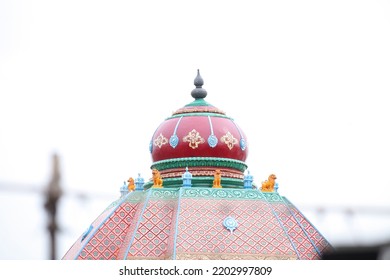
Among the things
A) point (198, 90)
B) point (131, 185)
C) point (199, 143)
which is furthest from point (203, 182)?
point (198, 90)

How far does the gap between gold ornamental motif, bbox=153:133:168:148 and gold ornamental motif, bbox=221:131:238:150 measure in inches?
101

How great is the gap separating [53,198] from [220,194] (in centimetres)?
2310

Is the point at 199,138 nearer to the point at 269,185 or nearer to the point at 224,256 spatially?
the point at 269,185

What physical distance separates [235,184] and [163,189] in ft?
12.5

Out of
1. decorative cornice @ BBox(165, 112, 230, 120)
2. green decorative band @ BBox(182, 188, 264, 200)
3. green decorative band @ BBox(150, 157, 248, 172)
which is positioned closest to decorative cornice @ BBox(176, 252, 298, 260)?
green decorative band @ BBox(182, 188, 264, 200)

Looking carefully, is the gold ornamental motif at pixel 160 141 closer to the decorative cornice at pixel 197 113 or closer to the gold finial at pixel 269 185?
the decorative cornice at pixel 197 113

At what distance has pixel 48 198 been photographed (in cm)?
1191

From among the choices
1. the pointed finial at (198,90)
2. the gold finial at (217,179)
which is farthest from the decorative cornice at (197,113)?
the gold finial at (217,179)

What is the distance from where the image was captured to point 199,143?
3759 cm

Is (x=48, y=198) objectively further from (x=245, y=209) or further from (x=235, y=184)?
(x=235, y=184)

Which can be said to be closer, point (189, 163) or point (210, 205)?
point (210, 205)

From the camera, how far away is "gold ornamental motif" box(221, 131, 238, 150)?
37.9m

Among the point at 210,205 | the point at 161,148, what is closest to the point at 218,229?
the point at 210,205

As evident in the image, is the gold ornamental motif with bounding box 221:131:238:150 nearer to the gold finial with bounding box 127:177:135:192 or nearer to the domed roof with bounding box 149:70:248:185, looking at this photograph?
the domed roof with bounding box 149:70:248:185
